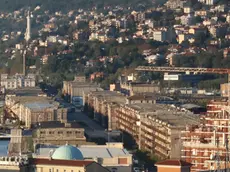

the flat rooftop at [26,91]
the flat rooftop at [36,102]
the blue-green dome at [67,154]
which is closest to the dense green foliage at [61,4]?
the flat rooftop at [26,91]

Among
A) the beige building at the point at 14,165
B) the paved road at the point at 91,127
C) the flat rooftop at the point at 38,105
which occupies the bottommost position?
the paved road at the point at 91,127

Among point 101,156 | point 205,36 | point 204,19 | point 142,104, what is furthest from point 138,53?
point 101,156

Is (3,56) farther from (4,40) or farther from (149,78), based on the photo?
(149,78)

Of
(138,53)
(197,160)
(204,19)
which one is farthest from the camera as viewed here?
(204,19)

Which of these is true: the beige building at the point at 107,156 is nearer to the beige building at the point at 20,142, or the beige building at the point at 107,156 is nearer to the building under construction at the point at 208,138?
the building under construction at the point at 208,138

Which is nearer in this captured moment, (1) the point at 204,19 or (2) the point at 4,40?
(1) the point at 204,19

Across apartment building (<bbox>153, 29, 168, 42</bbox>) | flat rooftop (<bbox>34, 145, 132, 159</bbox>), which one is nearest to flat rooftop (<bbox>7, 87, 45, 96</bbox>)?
apartment building (<bbox>153, 29, 168, 42</bbox>)
